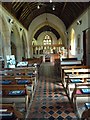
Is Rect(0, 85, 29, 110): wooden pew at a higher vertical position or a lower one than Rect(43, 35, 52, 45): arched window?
lower

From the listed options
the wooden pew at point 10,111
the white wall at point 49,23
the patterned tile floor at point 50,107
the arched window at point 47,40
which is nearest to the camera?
the wooden pew at point 10,111

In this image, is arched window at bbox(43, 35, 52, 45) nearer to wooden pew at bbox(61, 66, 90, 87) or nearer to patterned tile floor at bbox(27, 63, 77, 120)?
wooden pew at bbox(61, 66, 90, 87)

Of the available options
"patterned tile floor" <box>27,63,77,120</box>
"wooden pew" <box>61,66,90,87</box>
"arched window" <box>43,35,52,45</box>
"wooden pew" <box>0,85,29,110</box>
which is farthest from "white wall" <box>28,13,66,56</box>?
"wooden pew" <box>0,85,29,110</box>

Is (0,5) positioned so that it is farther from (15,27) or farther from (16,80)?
(16,80)

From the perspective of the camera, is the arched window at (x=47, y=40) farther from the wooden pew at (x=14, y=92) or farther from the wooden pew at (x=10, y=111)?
the wooden pew at (x=10, y=111)

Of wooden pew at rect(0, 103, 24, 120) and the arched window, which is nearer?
wooden pew at rect(0, 103, 24, 120)

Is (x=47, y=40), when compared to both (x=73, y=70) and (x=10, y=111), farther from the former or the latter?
(x=10, y=111)

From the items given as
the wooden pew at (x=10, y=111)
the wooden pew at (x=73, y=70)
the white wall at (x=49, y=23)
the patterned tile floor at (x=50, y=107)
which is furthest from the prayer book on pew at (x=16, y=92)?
the white wall at (x=49, y=23)

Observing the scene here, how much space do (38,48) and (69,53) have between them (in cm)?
488

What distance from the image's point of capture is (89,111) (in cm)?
214

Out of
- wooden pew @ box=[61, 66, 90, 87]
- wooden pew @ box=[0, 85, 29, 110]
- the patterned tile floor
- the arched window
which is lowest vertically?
the patterned tile floor

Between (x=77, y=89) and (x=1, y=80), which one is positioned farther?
(x=1, y=80)

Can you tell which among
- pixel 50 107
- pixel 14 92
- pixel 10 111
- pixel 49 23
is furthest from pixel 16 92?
pixel 49 23

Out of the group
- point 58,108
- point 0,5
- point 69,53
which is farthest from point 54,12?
point 58,108
